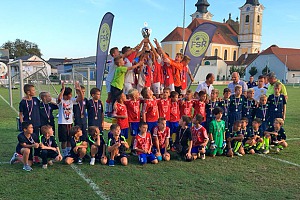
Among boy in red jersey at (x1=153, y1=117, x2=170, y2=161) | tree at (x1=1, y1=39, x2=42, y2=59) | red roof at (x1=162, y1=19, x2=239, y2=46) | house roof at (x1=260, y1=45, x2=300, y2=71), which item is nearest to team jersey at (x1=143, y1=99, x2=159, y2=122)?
boy in red jersey at (x1=153, y1=117, x2=170, y2=161)

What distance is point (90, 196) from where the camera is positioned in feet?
13.8

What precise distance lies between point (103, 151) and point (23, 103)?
71.1 inches

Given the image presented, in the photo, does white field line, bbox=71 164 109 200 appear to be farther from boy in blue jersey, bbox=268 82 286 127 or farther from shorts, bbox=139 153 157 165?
boy in blue jersey, bbox=268 82 286 127

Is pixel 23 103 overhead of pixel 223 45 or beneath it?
beneath

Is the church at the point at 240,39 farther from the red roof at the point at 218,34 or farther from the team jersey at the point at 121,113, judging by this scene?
the team jersey at the point at 121,113

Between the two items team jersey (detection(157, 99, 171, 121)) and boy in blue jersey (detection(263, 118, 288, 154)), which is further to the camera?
boy in blue jersey (detection(263, 118, 288, 154))

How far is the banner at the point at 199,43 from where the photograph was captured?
10789 millimetres

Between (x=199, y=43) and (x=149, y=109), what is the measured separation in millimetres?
5249

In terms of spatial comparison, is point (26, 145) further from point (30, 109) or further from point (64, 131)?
point (64, 131)

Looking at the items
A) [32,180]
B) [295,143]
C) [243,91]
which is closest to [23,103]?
[32,180]

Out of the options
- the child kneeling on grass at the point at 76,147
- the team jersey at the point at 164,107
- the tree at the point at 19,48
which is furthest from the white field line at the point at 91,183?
the tree at the point at 19,48

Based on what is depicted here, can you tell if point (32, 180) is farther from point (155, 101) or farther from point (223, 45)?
point (223, 45)

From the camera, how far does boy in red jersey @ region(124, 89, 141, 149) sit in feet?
21.4

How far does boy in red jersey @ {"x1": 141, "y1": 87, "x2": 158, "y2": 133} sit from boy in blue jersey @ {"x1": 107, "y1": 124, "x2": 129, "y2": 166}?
0.90 m
